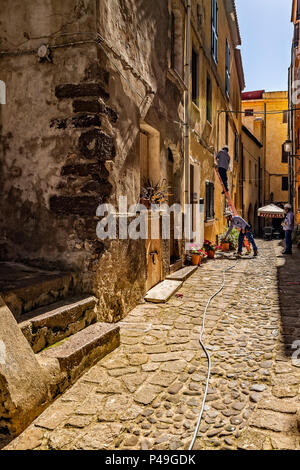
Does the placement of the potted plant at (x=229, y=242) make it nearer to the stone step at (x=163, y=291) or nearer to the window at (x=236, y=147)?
the stone step at (x=163, y=291)

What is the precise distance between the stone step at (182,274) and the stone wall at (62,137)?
99.0 inches

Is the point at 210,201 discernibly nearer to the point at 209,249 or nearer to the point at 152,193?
the point at 209,249

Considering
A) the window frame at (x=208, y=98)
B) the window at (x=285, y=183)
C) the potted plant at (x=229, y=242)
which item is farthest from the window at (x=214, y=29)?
the window at (x=285, y=183)

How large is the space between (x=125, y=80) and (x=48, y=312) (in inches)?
123

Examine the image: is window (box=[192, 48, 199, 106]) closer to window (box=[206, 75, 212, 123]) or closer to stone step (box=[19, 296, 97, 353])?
window (box=[206, 75, 212, 123])

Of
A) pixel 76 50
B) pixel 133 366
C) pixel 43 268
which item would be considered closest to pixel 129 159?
pixel 76 50

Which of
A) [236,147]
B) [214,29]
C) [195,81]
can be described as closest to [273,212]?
[236,147]

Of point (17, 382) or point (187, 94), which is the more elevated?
point (187, 94)

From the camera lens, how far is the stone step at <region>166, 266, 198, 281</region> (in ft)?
22.6

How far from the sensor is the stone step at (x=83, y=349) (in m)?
2.96

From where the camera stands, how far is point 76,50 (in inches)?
158

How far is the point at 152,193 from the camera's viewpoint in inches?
247

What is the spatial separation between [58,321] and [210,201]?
28.5 feet

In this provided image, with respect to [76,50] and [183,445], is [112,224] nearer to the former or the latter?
[76,50]
